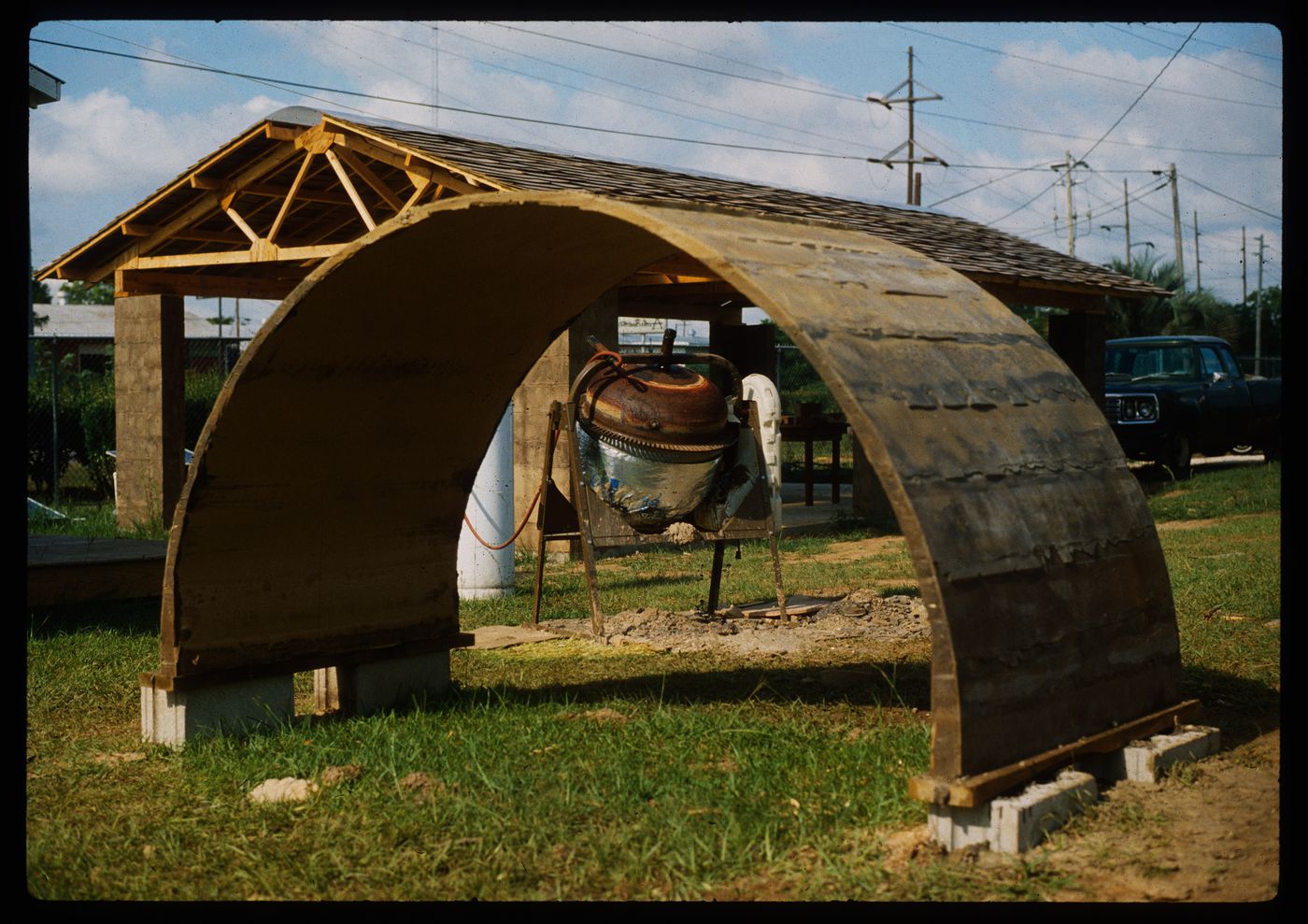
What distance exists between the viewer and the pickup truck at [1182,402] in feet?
63.4

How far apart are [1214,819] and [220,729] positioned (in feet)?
12.4

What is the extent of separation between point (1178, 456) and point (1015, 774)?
1730 cm

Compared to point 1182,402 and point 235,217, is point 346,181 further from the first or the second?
point 1182,402

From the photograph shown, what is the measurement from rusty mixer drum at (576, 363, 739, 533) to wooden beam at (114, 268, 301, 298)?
23.2ft

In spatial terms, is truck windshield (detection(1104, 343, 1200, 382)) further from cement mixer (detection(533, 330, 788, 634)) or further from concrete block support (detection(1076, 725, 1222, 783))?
concrete block support (detection(1076, 725, 1222, 783))

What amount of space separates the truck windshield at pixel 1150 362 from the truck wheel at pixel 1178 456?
128cm

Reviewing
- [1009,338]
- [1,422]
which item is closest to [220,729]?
[1,422]

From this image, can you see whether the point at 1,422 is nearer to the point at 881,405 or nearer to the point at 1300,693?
the point at 881,405

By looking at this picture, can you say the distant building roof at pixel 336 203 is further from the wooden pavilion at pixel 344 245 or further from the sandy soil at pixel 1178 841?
the sandy soil at pixel 1178 841

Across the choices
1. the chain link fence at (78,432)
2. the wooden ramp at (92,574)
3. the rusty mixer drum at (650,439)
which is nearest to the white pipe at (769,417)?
the rusty mixer drum at (650,439)

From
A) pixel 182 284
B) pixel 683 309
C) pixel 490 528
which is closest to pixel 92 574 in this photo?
pixel 490 528

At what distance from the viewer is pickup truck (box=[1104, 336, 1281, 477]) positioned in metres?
19.3

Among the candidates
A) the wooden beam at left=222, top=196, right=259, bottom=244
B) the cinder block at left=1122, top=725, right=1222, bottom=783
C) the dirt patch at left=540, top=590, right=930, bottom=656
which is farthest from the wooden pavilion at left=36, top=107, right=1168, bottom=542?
the cinder block at left=1122, top=725, right=1222, bottom=783

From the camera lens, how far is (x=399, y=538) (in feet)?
19.6
